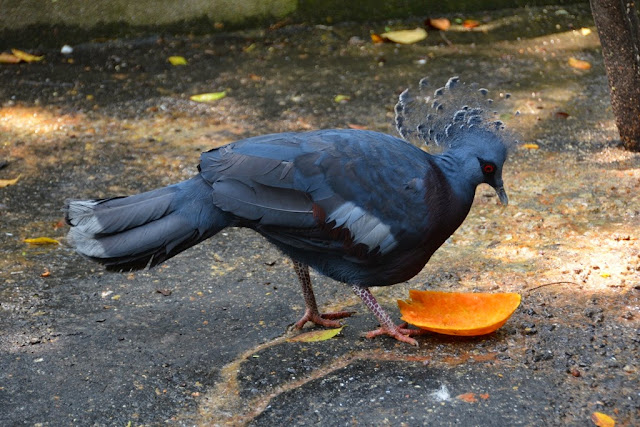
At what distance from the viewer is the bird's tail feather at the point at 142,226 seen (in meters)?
3.31

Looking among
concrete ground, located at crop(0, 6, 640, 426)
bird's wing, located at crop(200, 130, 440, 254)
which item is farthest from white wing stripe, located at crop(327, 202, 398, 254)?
concrete ground, located at crop(0, 6, 640, 426)

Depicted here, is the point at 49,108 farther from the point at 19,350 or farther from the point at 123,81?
the point at 19,350

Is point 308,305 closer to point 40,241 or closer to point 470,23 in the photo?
point 40,241

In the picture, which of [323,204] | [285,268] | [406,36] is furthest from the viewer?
[406,36]

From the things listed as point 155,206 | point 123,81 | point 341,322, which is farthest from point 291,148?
point 123,81

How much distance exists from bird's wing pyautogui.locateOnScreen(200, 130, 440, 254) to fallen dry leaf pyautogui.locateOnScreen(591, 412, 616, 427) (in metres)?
0.97

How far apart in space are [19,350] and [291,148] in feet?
4.77

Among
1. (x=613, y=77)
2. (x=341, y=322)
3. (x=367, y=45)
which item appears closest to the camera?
(x=341, y=322)

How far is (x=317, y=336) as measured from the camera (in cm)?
357

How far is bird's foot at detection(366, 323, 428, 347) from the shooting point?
3484 mm

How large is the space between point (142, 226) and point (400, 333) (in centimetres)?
117

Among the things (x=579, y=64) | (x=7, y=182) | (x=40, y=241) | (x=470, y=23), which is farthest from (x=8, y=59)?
(x=579, y=64)

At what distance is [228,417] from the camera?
121 inches

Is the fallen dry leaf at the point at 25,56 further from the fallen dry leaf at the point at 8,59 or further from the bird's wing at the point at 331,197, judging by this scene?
the bird's wing at the point at 331,197
